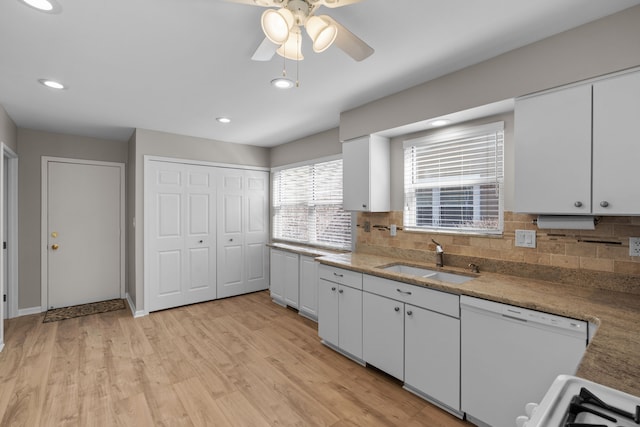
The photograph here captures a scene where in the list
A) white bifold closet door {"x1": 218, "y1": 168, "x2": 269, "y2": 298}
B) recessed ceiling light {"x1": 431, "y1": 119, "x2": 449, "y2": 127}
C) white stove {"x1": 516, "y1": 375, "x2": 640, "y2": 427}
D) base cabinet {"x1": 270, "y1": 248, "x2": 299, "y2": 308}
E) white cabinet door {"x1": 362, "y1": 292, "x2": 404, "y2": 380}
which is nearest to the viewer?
white stove {"x1": 516, "y1": 375, "x2": 640, "y2": 427}

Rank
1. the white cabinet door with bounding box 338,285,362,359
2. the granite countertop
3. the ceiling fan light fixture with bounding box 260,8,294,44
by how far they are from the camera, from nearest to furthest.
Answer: the granite countertop
the ceiling fan light fixture with bounding box 260,8,294,44
the white cabinet door with bounding box 338,285,362,359

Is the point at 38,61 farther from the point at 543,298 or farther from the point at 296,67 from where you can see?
the point at 543,298

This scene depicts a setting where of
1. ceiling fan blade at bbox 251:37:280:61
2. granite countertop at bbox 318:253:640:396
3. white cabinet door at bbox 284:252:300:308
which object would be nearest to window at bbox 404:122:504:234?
granite countertop at bbox 318:253:640:396

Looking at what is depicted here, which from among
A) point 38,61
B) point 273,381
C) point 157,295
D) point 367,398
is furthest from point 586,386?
point 157,295

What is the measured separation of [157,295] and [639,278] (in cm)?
479

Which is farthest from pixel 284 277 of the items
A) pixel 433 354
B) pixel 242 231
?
pixel 433 354

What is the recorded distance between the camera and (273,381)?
8.22 ft

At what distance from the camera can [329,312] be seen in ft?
9.85

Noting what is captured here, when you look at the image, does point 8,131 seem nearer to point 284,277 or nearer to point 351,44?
point 284,277

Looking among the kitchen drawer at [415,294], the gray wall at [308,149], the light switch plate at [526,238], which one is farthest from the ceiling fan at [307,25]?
the gray wall at [308,149]

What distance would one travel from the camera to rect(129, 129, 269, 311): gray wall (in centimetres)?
Result: 395

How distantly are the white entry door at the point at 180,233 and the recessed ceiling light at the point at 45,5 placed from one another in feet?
8.54

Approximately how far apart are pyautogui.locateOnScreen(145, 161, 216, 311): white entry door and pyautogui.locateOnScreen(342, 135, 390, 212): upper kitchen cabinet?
7.83ft

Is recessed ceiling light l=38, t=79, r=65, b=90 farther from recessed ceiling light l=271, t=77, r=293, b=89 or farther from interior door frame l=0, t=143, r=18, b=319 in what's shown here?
interior door frame l=0, t=143, r=18, b=319
